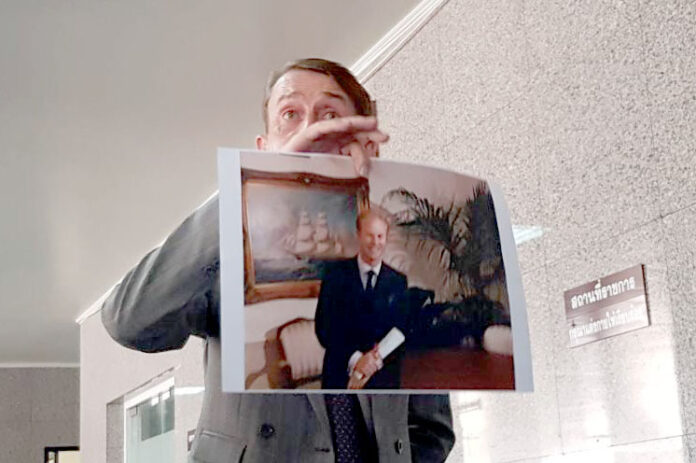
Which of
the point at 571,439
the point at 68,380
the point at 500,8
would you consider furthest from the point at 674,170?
the point at 68,380

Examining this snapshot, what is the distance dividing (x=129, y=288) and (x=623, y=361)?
123 centimetres

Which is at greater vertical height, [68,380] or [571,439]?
[68,380]

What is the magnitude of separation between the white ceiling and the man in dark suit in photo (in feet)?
6.77

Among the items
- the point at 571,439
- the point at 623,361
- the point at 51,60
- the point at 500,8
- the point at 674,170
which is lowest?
the point at 571,439

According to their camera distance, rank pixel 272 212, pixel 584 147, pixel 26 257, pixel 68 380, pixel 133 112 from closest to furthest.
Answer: pixel 272 212
pixel 584 147
pixel 133 112
pixel 26 257
pixel 68 380

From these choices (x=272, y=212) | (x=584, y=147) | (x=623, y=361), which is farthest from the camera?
(x=584, y=147)

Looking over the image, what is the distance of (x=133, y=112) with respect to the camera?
359cm

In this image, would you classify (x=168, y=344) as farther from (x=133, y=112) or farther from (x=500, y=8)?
(x=133, y=112)

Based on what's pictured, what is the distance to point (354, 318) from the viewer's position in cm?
90

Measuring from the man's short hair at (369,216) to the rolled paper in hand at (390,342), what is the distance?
0.10m

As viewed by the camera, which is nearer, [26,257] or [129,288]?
[129,288]

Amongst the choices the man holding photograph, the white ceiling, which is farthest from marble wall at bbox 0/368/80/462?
the man holding photograph

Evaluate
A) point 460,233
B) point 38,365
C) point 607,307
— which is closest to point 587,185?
point 607,307

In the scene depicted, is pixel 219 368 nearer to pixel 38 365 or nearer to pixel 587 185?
pixel 587 185
